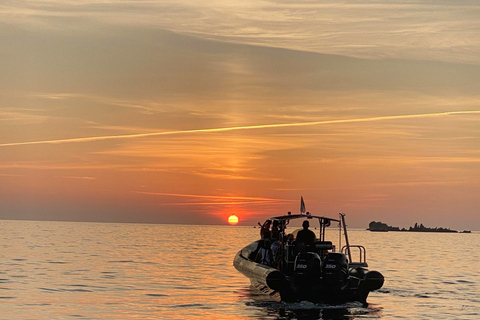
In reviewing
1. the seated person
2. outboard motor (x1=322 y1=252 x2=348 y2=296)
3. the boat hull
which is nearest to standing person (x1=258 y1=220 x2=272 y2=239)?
the seated person

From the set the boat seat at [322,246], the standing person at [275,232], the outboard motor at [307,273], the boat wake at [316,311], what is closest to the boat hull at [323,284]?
the outboard motor at [307,273]

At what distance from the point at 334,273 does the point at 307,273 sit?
1063mm

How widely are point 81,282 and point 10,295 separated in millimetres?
7752

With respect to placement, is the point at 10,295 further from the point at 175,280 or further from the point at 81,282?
the point at 175,280

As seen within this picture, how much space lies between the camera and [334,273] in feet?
100

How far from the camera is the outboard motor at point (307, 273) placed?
30.7 metres

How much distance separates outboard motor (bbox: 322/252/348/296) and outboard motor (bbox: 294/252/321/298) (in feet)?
0.99

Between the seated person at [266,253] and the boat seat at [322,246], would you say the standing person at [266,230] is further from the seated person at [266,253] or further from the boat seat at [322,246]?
the boat seat at [322,246]

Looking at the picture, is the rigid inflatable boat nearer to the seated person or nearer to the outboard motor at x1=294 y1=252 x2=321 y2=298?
the outboard motor at x1=294 y1=252 x2=321 y2=298

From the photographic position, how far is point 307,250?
106 ft

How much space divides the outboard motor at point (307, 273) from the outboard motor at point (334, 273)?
0.99 feet

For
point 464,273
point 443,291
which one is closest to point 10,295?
point 443,291

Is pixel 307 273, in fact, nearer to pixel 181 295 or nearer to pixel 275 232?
pixel 275 232

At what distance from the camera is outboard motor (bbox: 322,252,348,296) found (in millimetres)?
30609
